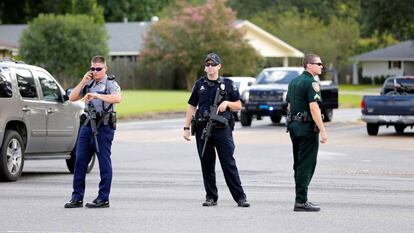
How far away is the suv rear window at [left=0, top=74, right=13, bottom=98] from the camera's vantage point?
54.6 feet

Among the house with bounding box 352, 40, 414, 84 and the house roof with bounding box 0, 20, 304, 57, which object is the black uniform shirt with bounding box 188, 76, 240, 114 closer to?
the house roof with bounding box 0, 20, 304, 57

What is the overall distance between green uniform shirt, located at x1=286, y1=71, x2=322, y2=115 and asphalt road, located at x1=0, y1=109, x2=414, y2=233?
3.94 feet

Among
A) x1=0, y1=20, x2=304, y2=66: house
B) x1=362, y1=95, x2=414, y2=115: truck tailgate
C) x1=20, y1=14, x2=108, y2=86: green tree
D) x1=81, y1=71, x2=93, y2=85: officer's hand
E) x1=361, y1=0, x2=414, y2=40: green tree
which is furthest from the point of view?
x1=0, y1=20, x2=304, y2=66: house

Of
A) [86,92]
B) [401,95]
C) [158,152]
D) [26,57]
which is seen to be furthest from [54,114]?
[26,57]

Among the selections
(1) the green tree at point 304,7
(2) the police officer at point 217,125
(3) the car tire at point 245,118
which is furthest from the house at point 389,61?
(2) the police officer at point 217,125

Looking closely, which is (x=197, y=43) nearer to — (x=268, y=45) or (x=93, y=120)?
(x=268, y=45)

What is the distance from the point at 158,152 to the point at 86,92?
34.1ft

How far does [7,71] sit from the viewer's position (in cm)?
1689

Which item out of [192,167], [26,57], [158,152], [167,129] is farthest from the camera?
[26,57]

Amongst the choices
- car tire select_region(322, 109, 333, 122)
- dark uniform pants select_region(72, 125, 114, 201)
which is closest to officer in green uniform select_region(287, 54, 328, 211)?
dark uniform pants select_region(72, 125, 114, 201)

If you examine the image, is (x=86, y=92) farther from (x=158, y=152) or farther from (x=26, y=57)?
(x=26, y=57)

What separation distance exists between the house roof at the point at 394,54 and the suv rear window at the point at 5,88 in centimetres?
6906

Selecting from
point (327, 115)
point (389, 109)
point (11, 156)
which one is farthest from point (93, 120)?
point (327, 115)

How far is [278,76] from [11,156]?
20069 millimetres
